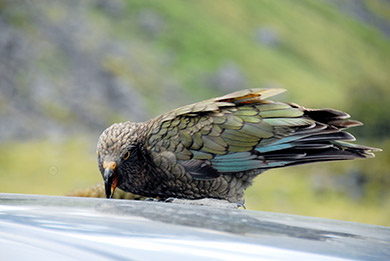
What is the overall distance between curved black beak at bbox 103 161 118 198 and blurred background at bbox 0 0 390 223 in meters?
7.79

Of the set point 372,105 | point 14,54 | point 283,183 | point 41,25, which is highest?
point 41,25

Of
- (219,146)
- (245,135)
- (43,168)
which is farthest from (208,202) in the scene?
(43,168)

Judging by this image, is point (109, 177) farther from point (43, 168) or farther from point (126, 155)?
point (43, 168)

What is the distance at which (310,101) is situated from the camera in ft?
52.1

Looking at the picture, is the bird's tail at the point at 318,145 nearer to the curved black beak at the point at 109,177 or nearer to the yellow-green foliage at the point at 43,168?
the curved black beak at the point at 109,177

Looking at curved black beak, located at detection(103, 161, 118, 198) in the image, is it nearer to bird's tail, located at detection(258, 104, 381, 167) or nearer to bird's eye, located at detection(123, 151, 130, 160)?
bird's eye, located at detection(123, 151, 130, 160)

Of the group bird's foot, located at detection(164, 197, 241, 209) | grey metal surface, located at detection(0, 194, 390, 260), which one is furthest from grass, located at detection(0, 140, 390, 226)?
grey metal surface, located at detection(0, 194, 390, 260)

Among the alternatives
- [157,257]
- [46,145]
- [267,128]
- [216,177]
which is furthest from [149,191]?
[46,145]

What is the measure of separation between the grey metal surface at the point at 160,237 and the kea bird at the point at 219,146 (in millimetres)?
1368

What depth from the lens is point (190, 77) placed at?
17.0m

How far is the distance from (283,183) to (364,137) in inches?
115

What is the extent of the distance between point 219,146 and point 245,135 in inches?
6.0

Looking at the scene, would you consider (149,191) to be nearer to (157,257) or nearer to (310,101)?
(157,257)

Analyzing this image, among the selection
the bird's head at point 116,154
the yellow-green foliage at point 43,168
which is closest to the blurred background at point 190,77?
the yellow-green foliage at point 43,168
